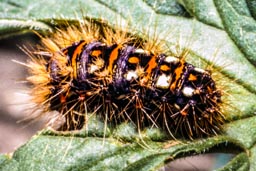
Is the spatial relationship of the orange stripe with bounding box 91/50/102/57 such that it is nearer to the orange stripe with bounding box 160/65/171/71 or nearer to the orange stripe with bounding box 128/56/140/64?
the orange stripe with bounding box 128/56/140/64

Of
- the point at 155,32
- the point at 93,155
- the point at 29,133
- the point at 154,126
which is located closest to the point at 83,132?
the point at 93,155

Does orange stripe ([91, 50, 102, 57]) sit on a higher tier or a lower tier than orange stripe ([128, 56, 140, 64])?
higher

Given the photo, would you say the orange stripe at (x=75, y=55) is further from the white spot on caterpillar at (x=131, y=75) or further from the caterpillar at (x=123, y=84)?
the white spot on caterpillar at (x=131, y=75)

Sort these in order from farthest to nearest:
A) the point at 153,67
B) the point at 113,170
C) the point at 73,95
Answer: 1. the point at 73,95
2. the point at 153,67
3. the point at 113,170

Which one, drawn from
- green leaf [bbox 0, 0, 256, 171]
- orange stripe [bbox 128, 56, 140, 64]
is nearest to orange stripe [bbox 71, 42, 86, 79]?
green leaf [bbox 0, 0, 256, 171]

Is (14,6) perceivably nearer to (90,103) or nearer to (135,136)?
(90,103)

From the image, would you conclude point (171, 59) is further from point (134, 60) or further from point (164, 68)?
point (134, 60)
